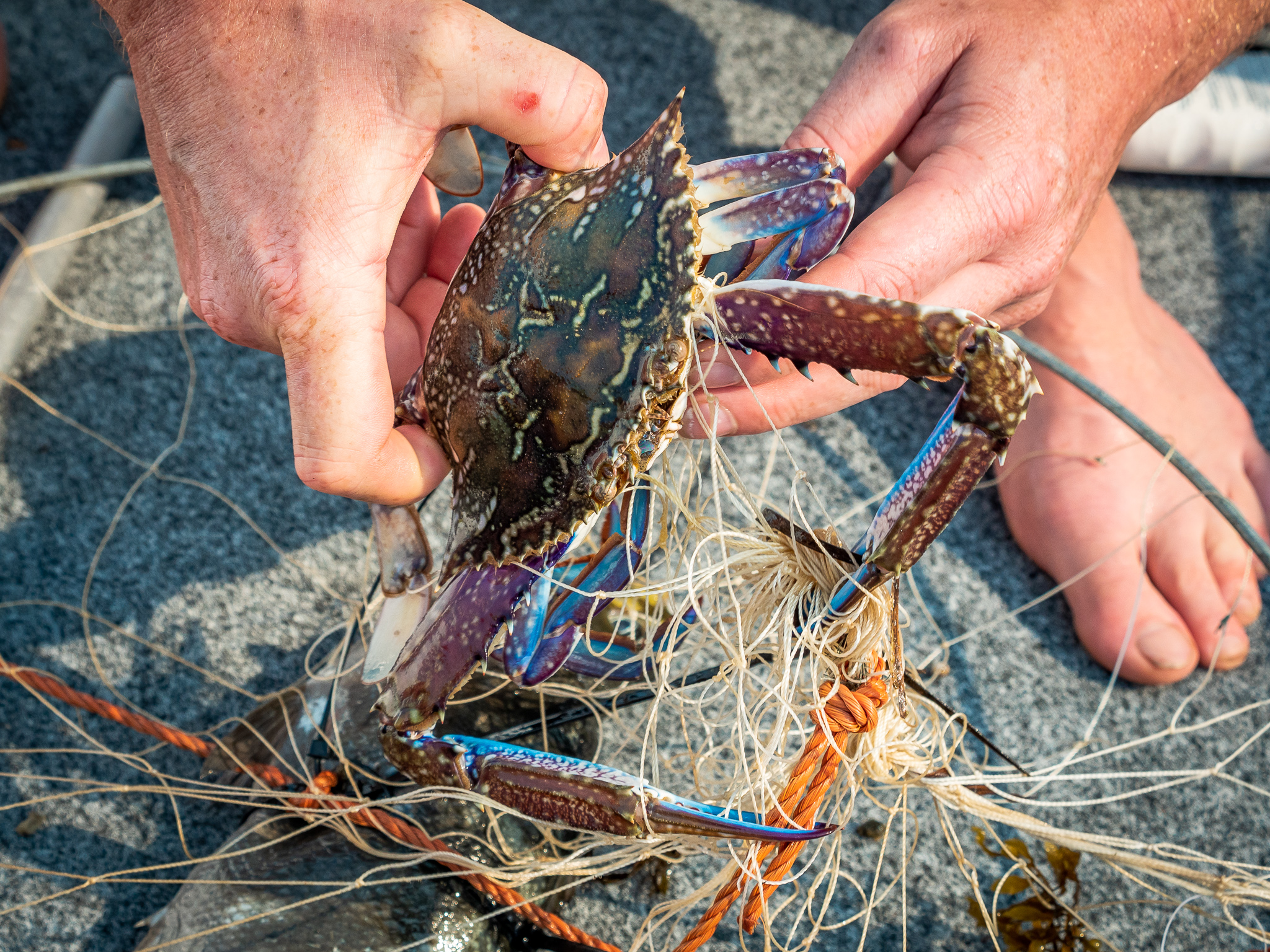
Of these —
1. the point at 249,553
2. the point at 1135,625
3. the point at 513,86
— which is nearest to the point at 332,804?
the point at 249,553

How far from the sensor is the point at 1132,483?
4.43 ft

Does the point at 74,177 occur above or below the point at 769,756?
below

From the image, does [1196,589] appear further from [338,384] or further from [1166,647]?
[338,384]

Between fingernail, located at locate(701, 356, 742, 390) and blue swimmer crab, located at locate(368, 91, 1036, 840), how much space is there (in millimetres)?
72

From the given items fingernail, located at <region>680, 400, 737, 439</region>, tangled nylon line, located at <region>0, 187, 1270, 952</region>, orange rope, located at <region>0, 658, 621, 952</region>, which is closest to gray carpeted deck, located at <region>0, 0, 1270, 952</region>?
tangled nylon line, located at <region>0, 187, 1270, 952</region>

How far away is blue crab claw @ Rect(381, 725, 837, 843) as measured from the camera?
792 millimetres

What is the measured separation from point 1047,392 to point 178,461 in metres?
1.47

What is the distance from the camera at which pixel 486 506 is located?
0.95 metres

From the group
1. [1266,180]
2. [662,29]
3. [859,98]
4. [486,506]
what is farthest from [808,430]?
[1266,180]

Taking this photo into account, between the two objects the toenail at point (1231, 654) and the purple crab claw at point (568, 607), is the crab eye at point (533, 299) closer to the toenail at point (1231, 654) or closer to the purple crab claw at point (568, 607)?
the purple crab claw at point (568, 607)

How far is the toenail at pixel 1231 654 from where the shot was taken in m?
1.31

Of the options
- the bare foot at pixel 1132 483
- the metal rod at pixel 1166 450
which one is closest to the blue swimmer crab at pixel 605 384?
the metal rod at pixel 1166 450

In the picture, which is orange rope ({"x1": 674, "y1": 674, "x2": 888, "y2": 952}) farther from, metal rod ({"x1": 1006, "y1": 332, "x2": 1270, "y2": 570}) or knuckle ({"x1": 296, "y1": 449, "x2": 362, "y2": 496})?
metal rod ({"x1": 1006, "y1": 332, "x2": 1270, "y2": 570})

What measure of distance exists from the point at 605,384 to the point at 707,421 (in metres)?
0.20
